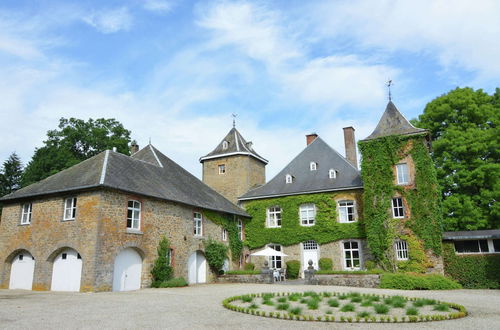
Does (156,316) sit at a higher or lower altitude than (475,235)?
lower

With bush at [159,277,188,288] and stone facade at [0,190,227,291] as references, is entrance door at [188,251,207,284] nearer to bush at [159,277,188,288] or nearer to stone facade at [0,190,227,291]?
stone facade at [0,190,227,291]

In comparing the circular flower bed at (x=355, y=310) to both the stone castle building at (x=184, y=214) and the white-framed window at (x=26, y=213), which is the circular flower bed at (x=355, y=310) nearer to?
the stone castle building at (x=184, y=214)

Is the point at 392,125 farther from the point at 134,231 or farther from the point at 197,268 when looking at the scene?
the point at 134,231

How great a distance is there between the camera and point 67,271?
16.4 m

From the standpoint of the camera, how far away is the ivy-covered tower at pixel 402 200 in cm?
1977

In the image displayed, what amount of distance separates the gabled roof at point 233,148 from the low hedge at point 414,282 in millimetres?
14897

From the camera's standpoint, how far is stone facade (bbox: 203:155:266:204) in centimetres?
2844

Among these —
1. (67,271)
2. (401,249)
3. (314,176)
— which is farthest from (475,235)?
(67,271)

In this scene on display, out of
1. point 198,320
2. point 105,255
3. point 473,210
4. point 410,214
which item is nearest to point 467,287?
point 410,214

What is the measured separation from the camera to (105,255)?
52.1 ft

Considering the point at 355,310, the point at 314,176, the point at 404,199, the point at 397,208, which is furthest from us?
the point at 314,176

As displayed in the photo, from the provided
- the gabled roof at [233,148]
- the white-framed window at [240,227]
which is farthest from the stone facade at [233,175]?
the white-framed window at [240,227]

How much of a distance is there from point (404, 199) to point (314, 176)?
21.2 ft

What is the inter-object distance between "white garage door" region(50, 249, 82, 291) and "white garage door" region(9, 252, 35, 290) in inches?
71.5
